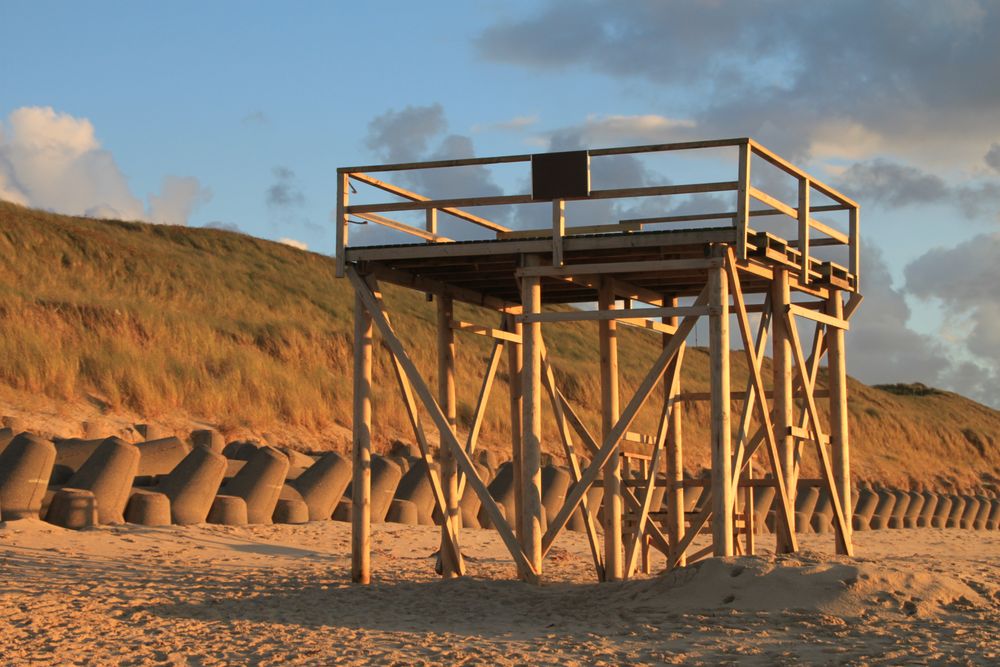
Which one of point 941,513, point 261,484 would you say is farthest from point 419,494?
point 941,513

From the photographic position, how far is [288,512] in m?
20.4

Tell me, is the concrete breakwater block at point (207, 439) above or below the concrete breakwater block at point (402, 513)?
above

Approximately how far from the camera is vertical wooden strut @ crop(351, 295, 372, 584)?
15.5m

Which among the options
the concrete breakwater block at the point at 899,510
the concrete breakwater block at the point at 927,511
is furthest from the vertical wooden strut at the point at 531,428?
the concrete breakwater block at the point at 927,511

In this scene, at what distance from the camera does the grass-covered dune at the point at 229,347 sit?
33250mm

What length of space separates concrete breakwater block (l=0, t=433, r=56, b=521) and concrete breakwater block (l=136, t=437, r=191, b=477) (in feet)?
10.1

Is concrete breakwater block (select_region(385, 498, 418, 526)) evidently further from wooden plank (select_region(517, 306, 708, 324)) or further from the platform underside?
wooden plank (select_region(517, 306, 708, 324))

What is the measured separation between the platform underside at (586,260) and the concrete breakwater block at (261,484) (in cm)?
453

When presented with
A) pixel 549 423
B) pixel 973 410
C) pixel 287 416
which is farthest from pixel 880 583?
pixel 973 410

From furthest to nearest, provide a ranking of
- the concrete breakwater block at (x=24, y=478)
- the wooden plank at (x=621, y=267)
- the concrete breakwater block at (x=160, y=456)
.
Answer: the concrete breakwater block at (x=160, y=456) → the concrete breakwater block at (x=24, y=478) → the wooden plank at (x=621, y=267)

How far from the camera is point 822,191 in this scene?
54.0 ft

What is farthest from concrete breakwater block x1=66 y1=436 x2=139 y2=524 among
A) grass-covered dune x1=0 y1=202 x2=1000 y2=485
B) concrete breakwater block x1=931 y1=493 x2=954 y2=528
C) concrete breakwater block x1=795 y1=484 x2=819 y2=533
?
concrete breakwater block x1=931 y1=493 x2=954 y2=528

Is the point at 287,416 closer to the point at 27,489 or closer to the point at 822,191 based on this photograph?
the point at 27,489

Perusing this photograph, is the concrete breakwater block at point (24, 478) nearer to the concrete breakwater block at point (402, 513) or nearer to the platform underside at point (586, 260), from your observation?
the platform underside at point (586, 260)
